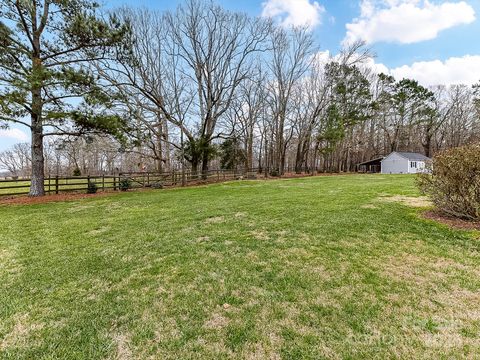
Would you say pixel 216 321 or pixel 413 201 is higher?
pixel 413 201

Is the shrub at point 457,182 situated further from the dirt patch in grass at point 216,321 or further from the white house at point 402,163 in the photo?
the white house at point 402,163

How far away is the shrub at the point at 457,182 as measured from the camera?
4.95 metres

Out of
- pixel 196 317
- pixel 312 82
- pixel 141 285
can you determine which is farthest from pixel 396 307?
pixel 312 82

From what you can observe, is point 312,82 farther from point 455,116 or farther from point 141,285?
point 141,285

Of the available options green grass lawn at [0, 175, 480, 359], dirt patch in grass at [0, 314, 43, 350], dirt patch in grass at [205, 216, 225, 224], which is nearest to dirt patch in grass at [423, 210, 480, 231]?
green grass lawn at [0, 175, 480, 359]

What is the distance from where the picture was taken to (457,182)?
516cm

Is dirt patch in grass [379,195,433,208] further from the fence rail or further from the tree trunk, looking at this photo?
the tree trunk

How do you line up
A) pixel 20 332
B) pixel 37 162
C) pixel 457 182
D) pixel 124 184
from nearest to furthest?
1. pixel 20 332
2. pixel 457 182
3. pixel 37 162
4. pixel 124 184

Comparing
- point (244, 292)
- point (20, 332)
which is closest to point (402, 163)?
point (244, 292)

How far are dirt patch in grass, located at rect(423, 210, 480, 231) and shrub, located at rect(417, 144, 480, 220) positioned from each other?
12 centimetres

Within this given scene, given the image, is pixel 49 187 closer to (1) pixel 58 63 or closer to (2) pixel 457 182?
(1) pixel 58 63

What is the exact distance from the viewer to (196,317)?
2.37 metres

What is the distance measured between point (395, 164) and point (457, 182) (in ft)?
109

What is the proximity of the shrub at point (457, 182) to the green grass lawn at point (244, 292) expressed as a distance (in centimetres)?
79
